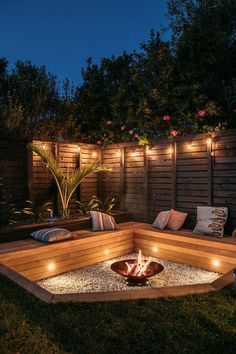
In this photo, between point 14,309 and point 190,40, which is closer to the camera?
point 14,309

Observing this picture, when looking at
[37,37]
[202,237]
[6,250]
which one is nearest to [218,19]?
[202,237]

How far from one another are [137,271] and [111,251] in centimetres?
145

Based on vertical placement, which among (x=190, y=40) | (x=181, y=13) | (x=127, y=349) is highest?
(x=181, y=13)

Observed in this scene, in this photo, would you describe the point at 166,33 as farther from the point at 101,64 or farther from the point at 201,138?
the point at 201,138

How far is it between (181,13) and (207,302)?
335 inches

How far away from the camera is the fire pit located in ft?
12.4

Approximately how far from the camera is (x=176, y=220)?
17.9ft

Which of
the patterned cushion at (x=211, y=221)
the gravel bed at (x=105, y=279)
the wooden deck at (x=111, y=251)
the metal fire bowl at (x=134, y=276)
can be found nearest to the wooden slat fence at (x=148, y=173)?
the patterned cushion at (x=211, y=221)

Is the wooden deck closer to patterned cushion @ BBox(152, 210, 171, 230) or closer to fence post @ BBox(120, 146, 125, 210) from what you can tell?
patterned cushion @ BBox(152, 210, 171, 230)

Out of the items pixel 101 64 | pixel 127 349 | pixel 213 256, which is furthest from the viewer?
pixel 101 64

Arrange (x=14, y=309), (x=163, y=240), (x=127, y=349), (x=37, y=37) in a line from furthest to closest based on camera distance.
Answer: (x=37, y=37) → (x=163, y=240) → (x=14, y=309) → (x=127, y=349)

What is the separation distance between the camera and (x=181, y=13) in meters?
8.53

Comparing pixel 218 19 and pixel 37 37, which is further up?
pixel 37 37

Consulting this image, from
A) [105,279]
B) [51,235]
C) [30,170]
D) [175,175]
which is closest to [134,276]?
[105,279]
